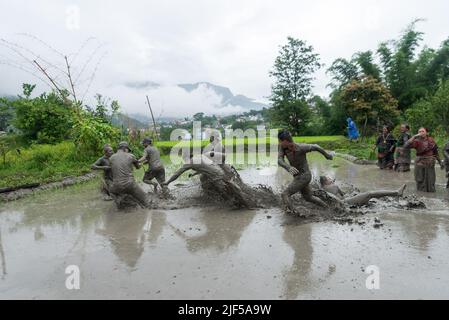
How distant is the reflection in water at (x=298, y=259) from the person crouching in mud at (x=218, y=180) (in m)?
1.52

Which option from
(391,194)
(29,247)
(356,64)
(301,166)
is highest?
(356,64)

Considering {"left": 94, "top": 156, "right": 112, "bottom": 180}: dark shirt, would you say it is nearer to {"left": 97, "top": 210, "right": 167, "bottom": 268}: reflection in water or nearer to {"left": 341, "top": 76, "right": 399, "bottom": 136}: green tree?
{"left": 97, "top": 210, "right": 167, "bottom": 268}: reflection in water

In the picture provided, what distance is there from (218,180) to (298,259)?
324cm

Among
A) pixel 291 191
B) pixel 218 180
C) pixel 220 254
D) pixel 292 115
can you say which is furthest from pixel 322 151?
pixel 292 115

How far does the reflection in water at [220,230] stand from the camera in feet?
18.3

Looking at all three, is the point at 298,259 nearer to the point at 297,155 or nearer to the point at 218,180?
the point at 297,155

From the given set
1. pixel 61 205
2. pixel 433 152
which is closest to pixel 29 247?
pixel 61 205

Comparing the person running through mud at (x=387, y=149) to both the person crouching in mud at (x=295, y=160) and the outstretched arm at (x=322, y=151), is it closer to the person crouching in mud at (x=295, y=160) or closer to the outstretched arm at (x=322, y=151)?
the person crouching in mud at (x=295, y=160)

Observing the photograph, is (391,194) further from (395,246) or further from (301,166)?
(395,246)

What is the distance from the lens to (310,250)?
5121 mm

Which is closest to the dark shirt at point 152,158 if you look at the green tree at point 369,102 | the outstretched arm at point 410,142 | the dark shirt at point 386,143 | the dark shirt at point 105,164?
the dark shirt at point 105,164

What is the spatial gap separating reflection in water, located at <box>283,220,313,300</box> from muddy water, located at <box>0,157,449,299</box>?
0.01 meters

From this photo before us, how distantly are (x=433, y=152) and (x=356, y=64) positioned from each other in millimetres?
21385

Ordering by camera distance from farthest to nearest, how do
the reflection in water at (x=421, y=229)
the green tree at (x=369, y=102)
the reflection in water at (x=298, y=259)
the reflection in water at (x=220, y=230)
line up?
1. the green tree at (x=369, y=102)
2. the reflection in water at (x=220, y=230)
3. the reflection in water at (x=421, y=229)
4. the reflection in water at (x=298, y=259)
